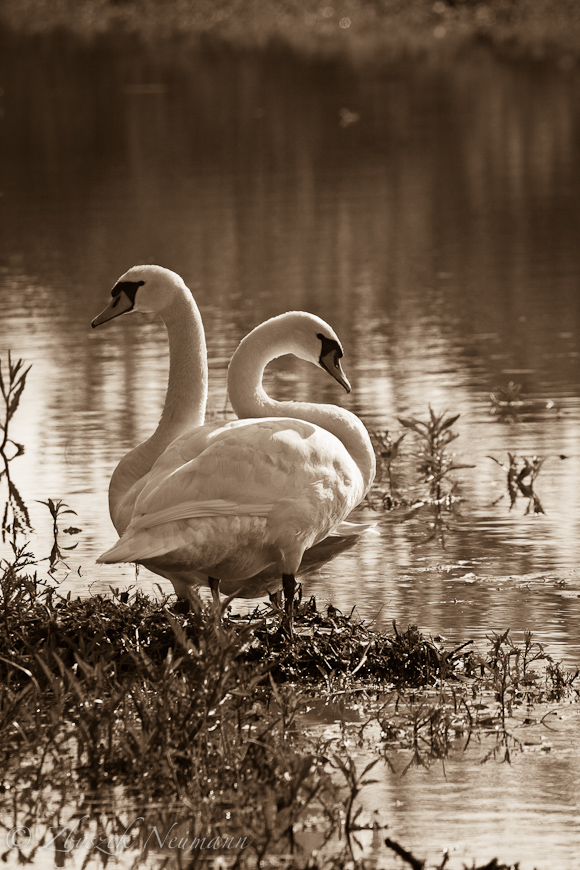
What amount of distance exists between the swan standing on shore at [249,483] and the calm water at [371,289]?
50 centimetres

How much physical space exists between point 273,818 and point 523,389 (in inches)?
259

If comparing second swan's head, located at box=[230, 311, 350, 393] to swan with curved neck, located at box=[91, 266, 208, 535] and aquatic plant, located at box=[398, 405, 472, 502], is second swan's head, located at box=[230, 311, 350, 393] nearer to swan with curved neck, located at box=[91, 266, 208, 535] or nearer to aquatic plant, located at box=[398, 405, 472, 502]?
swan with curved neck, located at box=[91, 266, 208, 535]

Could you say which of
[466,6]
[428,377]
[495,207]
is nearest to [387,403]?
[428,377]

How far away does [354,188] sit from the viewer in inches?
827

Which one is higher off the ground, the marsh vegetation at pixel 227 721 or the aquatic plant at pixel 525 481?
the marsh vegetation at pixel 227 721

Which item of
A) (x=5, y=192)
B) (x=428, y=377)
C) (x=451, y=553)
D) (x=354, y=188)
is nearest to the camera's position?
(x=451, y=553)

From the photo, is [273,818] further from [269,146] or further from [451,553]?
[269,146]

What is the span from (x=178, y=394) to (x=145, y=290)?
477 millimetres

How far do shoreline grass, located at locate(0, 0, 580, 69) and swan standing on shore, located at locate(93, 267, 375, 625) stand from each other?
99.6ft

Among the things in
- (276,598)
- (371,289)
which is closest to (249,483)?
(276,598)

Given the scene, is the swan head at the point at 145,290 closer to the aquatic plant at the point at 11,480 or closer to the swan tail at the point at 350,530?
the aquatic plant at the point at 11,480

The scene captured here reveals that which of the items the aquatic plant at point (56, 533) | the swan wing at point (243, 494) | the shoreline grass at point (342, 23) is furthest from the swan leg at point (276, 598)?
the shoreline grass at point (342, 23)

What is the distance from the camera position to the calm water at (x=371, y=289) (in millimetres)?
6895

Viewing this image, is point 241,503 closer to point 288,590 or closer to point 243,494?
point 243,494
